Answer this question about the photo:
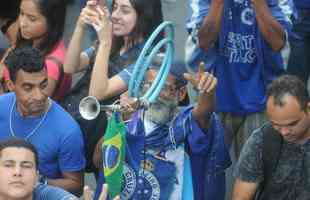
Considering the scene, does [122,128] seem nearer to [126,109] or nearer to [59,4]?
[126,109]

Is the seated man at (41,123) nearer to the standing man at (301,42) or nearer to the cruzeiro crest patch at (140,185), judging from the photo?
the cruzeiro crest patch at (140,185)

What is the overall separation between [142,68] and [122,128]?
372 millimetres

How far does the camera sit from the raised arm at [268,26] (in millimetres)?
5711

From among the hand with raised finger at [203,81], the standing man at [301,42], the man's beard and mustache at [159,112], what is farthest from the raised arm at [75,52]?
the standing man at [301,42]

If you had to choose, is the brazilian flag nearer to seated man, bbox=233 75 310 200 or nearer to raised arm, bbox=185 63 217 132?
raised arm, bbox=185 63 217 132

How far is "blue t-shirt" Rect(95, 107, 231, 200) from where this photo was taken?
17.9 ft

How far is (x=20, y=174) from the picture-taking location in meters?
5.05

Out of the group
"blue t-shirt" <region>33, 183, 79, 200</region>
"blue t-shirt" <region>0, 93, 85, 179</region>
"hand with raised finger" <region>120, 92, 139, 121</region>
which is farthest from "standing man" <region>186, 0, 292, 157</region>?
"blue t-shirt" <region>33, 183, 79, 200</region>

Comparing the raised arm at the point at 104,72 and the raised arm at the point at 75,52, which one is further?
the raised arm at the point at 75,52

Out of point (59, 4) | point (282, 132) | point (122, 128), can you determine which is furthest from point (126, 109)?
point (59, 4)

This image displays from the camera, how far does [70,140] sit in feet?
18.6

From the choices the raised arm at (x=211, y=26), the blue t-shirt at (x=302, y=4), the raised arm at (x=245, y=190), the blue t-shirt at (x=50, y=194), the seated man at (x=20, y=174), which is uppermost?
the blue t-shirt at (x=302, y=4)

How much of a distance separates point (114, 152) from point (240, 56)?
1206 mm

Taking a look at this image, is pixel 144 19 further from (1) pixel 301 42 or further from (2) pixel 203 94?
(1) pixel 301 42
